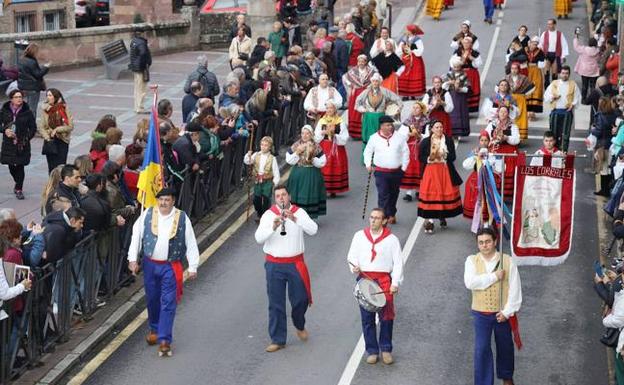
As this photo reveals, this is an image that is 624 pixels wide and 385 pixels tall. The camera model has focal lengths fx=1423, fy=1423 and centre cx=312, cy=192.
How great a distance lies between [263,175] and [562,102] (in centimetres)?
763

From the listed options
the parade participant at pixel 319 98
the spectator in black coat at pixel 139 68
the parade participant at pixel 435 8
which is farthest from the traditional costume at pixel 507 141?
the parade participant at pixel 435 8

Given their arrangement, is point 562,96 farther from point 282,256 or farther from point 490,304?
point 490,304

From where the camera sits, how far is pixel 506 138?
2102 cm

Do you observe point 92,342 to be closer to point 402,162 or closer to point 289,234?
point 289,234

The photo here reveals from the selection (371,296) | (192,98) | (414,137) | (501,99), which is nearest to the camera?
(371,296)

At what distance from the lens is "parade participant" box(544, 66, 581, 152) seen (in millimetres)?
A: 25422

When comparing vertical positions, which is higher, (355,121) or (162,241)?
(162,241)

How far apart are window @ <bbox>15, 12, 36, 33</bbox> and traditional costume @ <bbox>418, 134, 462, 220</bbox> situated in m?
18.2

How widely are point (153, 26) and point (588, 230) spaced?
59.1ft

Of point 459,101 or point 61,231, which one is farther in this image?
point 459,101

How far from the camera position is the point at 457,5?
46094 mm

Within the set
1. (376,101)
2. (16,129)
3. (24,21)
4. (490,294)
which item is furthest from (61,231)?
(24,21)

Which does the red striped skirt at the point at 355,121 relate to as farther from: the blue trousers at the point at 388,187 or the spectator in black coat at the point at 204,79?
the blue trousers at the point at 388,187

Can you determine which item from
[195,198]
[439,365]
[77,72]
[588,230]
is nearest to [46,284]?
[439,365]
